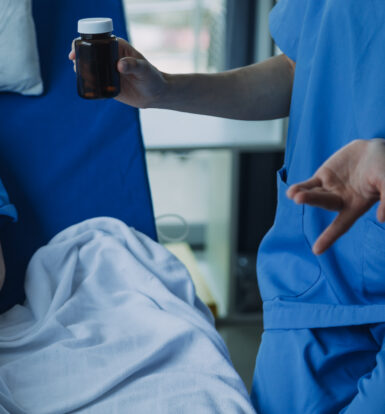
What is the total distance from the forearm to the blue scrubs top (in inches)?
2.5

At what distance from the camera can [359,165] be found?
805mm

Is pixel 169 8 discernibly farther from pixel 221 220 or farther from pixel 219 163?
pixel 221 220

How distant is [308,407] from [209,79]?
2.03 ft

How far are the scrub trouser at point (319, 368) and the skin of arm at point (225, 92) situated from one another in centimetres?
45

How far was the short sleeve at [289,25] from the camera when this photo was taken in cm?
113

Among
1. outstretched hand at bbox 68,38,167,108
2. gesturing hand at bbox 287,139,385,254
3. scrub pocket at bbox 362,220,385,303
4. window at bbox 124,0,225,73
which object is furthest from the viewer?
window at bbox 124,0,225,73

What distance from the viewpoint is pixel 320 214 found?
41.6 inches

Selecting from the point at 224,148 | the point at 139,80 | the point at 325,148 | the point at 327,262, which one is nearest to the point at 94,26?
the point at 139,80

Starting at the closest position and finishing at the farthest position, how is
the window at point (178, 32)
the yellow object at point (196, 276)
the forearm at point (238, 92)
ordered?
the forearm at point (238, 92) < the yellow object at point (196, 276) < the window at point (178, 32)

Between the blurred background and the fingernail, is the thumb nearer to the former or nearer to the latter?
the fingernail

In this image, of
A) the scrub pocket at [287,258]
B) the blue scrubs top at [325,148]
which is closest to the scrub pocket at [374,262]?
the blue scrubs top at [325,148]

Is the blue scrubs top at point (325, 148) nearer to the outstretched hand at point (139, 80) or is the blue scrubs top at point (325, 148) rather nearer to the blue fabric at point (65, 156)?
the outstretched hand at point (139, 80)

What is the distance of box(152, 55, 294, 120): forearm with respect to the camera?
1.16 meters

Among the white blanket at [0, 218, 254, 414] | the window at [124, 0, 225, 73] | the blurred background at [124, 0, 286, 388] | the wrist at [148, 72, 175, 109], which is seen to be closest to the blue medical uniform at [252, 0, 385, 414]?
the white blanket at [0, 218, 254, 414]
